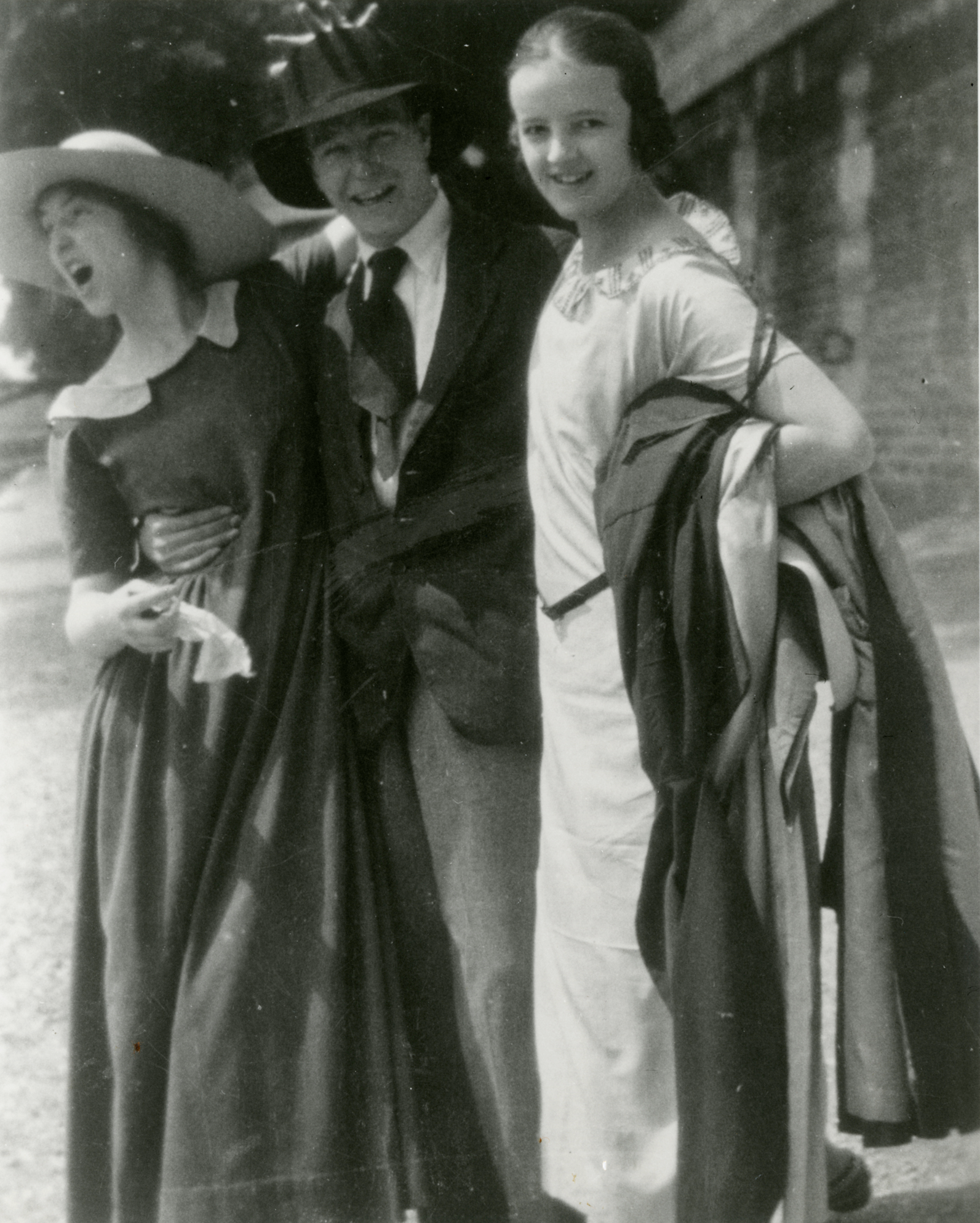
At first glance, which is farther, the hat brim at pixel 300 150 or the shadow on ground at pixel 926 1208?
the shadow on ground at pixel 926 1208

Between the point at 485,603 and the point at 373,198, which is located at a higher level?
the point at 373,198

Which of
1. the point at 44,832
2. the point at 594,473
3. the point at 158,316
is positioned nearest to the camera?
the point at 594,473

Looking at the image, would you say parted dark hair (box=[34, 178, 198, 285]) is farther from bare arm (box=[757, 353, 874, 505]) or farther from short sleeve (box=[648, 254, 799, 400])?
bare arm (box=[757, 353, 874, 505])

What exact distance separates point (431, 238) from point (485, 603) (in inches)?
25.3

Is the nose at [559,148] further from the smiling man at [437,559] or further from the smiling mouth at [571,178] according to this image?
the smiling man at [437,559]

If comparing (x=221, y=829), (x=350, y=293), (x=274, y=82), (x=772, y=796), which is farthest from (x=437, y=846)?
(x=274, y=82)

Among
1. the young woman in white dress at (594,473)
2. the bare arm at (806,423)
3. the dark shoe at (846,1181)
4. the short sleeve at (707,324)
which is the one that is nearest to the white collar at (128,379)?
the young woman in white dress at (594,473)

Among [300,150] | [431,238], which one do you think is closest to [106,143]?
[300,150]

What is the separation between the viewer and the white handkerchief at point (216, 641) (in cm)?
257

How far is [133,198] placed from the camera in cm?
252

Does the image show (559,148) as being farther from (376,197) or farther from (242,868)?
(242,868)

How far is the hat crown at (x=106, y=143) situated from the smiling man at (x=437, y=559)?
22 cm

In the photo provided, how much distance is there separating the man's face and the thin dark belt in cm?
70

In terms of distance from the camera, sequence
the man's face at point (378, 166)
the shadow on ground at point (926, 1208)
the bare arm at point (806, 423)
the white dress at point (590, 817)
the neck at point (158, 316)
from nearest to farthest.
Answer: the bare arm at point (806, 423), the white dress at point (590, 817), the man's face at point (378, 166), the neck at point (158, 316), the shadow on ground at point (926, 1208)
